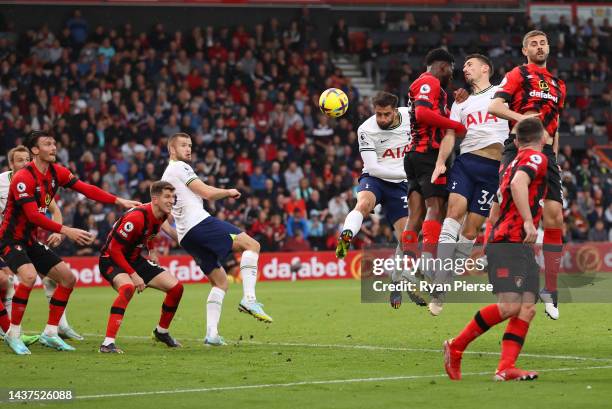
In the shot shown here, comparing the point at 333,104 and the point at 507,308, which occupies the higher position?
the point at 333,104

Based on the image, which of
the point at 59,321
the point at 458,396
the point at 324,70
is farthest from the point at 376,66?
the point at 458,396

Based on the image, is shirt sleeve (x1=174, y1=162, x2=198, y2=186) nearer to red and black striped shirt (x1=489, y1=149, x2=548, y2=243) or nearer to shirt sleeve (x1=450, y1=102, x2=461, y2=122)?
shirt sleeve (x1=450, y1=102, x2=461, y2=122)

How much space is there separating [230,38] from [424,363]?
2337 centimetres

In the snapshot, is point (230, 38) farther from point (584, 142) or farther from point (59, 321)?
point (59, 321)

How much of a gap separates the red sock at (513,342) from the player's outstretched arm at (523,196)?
29.2 inches

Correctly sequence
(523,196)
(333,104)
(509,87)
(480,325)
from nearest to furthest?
(523,196) → (480,325) → (509,87) → (333,104)

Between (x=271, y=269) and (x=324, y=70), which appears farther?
(x=324, y=70)

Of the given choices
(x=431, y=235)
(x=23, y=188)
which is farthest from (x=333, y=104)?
(x=23, y=188)

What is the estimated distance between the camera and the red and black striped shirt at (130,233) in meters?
12.9

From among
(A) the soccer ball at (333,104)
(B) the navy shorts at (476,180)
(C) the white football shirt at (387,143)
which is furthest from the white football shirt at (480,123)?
(A) the soccer ball at (333,104)

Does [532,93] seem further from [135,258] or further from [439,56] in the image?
[135,258]

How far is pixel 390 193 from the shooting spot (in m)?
13.8

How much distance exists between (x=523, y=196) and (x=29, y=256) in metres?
6.25

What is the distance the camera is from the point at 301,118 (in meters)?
31.0
